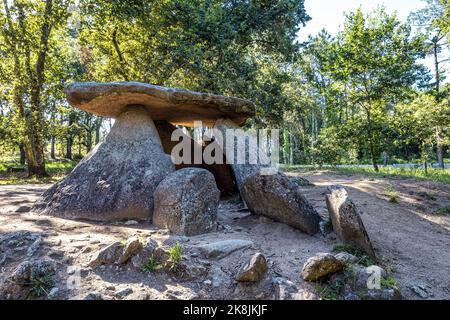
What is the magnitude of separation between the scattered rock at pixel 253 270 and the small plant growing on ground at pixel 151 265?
784 mm

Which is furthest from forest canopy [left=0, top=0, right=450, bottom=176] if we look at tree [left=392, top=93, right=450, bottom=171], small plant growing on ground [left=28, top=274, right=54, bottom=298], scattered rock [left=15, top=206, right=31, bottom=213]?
small plant growing on ground [left=28, top=274, right=54, bottom=298]

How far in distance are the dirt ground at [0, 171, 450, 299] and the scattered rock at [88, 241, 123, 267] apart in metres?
0.06

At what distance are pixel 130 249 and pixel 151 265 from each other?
0.27 meters

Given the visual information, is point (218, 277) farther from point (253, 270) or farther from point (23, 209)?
point (23, 209)

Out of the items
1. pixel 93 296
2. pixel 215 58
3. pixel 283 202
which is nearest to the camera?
pixel 93 296

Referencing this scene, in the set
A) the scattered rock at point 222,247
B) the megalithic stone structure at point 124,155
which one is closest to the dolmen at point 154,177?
the megalithic stone structure at point 124,155

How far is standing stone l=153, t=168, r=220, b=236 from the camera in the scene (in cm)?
370

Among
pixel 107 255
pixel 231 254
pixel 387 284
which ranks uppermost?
pixel 107 255

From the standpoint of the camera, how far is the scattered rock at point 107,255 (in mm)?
2804

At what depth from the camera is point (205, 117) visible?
6777 mm

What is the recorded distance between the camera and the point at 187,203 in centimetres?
375

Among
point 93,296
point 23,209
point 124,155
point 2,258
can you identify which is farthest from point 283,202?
point 23,209

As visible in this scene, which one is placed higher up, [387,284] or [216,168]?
[216,168]

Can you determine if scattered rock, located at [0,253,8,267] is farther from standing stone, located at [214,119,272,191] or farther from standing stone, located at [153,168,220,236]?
standing stone, located at [214,119,272,191]
